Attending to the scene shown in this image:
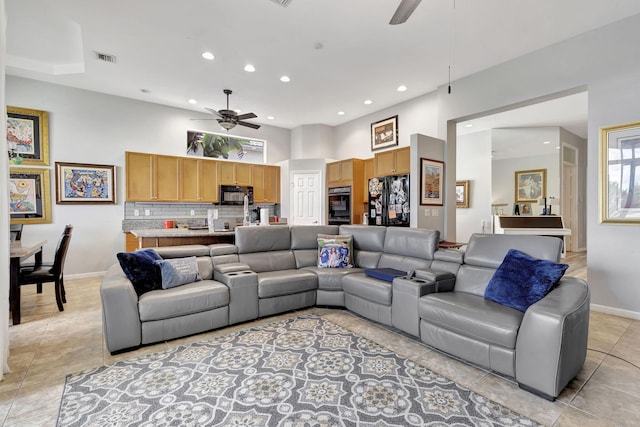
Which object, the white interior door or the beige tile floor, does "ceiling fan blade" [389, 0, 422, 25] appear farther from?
the white interior door

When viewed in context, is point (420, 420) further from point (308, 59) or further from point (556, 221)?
point (556, 221)

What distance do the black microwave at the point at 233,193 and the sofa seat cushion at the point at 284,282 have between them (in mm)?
3434

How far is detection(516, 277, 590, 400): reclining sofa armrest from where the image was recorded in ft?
5.76

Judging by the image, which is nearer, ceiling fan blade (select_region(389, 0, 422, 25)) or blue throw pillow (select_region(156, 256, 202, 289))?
ceiling fan blade (select_region(389, 0, 422, 25))

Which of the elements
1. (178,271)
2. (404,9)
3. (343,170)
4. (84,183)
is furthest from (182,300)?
(343,170)

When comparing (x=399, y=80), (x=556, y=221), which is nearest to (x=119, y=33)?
(x=399, y=80)

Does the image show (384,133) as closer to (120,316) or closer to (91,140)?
(120,316)

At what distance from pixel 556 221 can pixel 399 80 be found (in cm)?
509

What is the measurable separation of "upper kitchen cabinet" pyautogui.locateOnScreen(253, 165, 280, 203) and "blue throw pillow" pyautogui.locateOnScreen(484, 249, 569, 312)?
5564mm

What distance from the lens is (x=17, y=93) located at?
15.9ft

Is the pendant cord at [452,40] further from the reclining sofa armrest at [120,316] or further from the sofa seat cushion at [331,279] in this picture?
the reclining sofa armrest at [120,316]

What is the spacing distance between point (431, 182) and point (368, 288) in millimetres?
2632

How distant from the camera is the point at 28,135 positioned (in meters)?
4.89

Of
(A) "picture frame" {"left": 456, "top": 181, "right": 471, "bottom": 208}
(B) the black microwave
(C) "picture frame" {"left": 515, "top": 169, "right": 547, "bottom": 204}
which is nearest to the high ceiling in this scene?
(B) the black microwave
